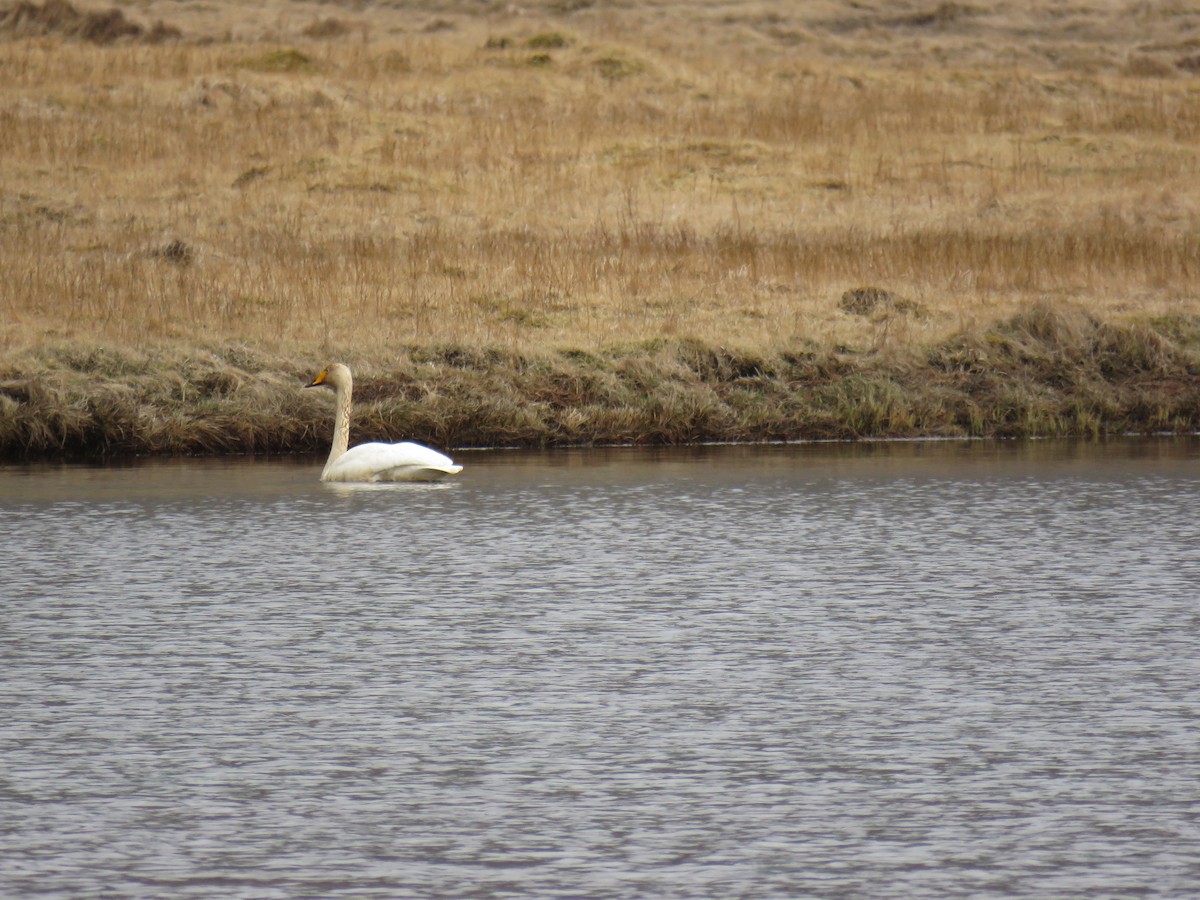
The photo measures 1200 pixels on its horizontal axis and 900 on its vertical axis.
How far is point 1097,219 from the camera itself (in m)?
23.7

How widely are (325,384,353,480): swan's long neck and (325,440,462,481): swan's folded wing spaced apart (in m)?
0.14

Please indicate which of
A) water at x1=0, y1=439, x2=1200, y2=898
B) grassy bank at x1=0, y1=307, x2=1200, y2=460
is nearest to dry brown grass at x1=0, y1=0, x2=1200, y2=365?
grassy bank at x1=0, y1=307, x2=1200, y2=460

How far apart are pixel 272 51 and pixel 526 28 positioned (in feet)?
20.3

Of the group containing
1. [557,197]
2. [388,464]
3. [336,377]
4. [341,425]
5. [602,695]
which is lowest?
[602,695]

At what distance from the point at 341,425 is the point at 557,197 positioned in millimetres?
11369

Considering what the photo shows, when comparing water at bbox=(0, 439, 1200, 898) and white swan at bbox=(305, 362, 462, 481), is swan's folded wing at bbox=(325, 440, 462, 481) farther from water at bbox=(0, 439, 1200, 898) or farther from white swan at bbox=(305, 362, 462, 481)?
water at bbox=(0, 439, 1200, 898)

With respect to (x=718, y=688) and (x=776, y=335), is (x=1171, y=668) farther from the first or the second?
(x=776, y=335)

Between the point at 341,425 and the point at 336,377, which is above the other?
the point at 336,377

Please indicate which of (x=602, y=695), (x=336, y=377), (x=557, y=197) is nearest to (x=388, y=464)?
(x=336, y=377)

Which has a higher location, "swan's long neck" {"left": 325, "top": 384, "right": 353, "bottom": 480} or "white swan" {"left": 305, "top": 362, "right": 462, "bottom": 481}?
"swan's long neck" {"left": 325, "top": 384, "right": 353, "bottom": 480}

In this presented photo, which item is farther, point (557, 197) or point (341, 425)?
point (557, 197)

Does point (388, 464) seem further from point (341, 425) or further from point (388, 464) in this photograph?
point (341, 425)

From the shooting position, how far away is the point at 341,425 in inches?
542

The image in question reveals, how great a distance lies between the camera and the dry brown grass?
731 inches
